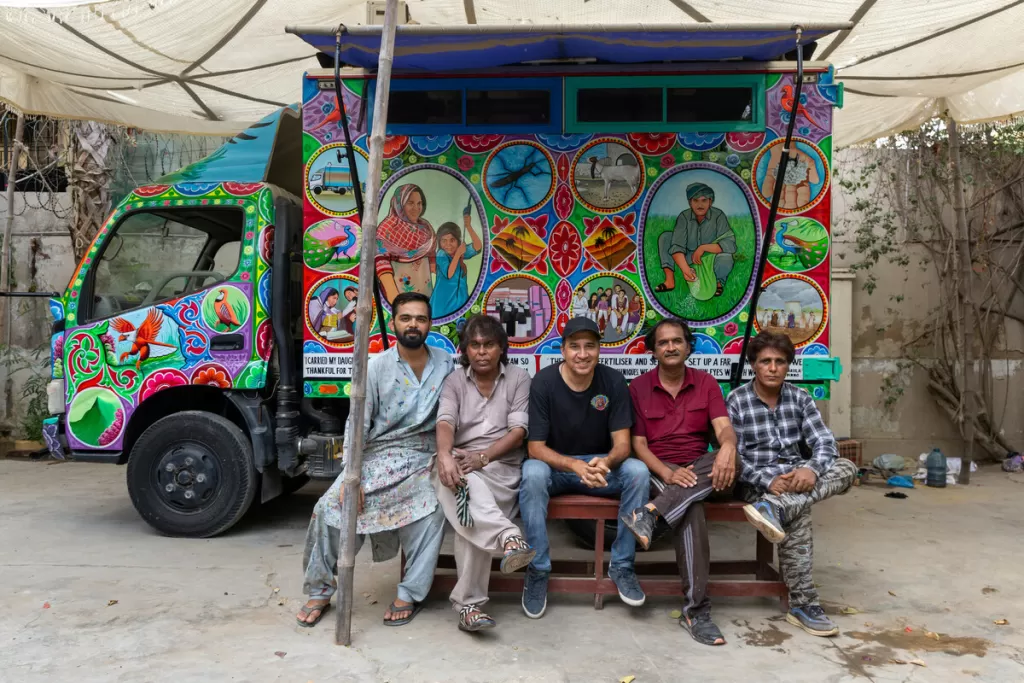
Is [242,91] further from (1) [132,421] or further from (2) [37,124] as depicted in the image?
(2) [37,124]

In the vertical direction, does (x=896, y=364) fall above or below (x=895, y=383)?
above

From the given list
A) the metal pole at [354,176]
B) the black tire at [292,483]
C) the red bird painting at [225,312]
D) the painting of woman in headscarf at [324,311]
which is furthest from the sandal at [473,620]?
the black tire at [292,483]

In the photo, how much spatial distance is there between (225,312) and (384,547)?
6.26 feet

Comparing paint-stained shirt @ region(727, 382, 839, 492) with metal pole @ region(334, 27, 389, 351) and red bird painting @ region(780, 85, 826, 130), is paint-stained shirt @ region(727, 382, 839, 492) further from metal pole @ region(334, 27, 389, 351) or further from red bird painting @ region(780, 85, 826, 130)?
metal pole @ region(334, 27, 389, 351)

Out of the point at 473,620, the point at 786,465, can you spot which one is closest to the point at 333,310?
the point at 473,620

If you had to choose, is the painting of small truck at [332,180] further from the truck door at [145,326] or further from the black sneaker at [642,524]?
the black sneaker at [642,524]

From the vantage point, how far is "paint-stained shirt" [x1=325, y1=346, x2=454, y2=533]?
3471 millimetres

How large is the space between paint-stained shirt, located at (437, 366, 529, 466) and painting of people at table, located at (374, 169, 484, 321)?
709 millimetres

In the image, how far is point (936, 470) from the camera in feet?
21.5

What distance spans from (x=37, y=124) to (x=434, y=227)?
655 cm

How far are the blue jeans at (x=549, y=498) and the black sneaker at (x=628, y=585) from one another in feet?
0.09

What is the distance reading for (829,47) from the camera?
195 inches

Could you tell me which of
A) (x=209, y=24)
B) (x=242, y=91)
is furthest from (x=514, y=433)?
(x=242, y=91)

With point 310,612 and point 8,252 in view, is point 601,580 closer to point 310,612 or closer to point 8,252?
point 310,612
